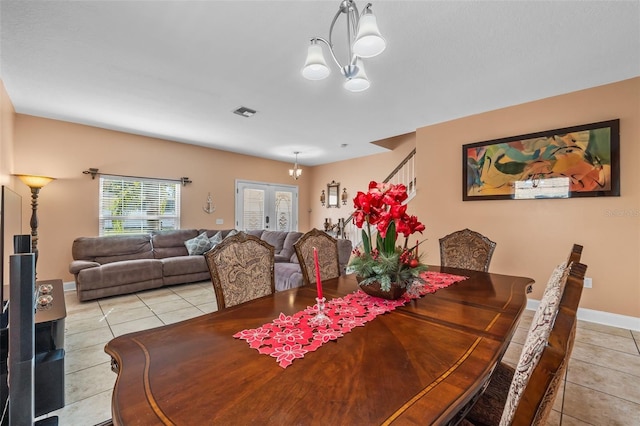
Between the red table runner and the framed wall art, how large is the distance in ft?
9.57

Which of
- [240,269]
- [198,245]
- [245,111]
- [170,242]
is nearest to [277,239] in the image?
[198,245]

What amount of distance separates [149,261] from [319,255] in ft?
11.4

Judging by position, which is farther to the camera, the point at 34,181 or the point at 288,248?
the point at 288,248

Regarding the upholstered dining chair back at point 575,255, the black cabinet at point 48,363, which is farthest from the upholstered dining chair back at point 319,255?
the black cabinet at point 48,363

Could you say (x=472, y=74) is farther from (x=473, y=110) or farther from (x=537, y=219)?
(x=537, y=219)

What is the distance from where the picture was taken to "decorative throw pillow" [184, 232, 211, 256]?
509 centimetres

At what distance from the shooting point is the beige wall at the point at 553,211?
9.62 feet

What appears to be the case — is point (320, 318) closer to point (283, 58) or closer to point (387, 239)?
point (387, 239)

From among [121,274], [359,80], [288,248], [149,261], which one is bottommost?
[121,274]

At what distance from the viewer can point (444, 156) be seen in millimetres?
4258

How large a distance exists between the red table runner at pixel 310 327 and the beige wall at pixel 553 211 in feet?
9.32

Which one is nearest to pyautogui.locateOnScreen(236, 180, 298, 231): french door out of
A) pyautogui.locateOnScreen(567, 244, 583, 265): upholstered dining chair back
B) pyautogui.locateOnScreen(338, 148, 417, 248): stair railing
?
pyautogui.locateOnScreen(338, 148, 417, 248): stair railing

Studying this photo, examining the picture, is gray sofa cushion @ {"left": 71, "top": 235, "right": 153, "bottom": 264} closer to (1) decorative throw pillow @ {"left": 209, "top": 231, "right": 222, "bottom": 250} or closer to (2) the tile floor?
(2) the tile floor

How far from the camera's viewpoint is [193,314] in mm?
3301
